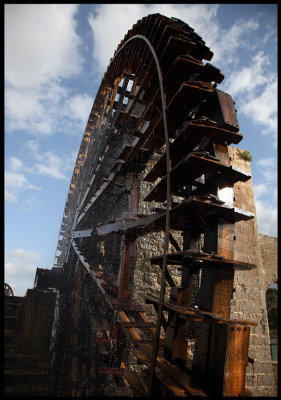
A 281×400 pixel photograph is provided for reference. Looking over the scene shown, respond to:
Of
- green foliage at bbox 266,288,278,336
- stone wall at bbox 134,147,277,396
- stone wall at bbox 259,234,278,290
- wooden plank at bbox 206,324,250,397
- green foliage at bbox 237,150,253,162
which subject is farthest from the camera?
green foliage at bbox 266,288,278,336

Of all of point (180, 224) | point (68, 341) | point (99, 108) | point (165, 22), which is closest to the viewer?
point (180, 224)

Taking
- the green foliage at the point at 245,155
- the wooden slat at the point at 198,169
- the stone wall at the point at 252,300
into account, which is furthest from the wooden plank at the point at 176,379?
the green foliage at the point at 245,155

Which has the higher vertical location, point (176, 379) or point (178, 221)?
point (178, 221)

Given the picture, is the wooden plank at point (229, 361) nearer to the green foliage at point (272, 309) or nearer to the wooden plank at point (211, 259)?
the wooden plank at point (211, 259)

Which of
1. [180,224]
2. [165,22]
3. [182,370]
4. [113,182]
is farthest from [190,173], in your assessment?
[113,182]

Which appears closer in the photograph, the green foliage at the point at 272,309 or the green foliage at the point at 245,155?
the green foliage at the point at 245,155

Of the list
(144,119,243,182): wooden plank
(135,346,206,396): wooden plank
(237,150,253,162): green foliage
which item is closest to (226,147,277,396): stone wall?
(237,150,253,162): green foliage

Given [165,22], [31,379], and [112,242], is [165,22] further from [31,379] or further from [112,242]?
[31,379]

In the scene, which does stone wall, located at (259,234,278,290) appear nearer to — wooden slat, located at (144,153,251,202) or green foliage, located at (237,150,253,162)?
green foliage, located at (237,150,253,162)

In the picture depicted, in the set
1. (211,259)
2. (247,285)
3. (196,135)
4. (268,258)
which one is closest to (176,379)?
(211,259)

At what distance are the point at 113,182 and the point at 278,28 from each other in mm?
3834

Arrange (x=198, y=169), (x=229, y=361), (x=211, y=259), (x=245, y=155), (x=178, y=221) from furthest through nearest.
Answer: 1. (x=245, y=155)
2. (x=178, y=221)
3. (x=198, y=169)
4. (x=211, y=259)
5. (x=229, y=361)

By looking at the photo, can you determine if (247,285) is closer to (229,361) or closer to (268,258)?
(268,258)

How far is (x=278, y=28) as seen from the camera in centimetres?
175
